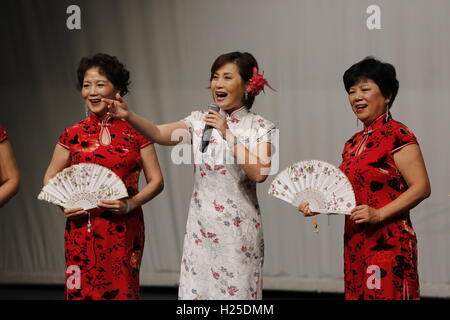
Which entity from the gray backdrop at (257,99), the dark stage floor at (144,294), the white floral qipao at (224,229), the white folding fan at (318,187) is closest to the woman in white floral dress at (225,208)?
the white floral qipao at (224,229)

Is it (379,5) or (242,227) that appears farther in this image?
(379,5)

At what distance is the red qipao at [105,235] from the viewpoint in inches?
130

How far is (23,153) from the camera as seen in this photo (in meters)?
5.81

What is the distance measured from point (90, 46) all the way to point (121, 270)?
2.79 meters

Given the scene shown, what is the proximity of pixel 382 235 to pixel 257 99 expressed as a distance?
2.43 metres

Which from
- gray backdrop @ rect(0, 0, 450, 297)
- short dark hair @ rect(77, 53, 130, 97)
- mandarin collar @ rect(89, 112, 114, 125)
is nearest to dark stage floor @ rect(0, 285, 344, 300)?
gray backdrop @ rect(0, 0, 450, 297)

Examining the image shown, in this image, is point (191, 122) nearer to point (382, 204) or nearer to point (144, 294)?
point (382, 204)

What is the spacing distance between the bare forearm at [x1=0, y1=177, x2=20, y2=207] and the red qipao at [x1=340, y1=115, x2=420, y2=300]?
1589 millimetres

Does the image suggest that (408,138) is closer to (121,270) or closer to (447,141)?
(121,270)

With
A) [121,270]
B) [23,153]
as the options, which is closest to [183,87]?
[23,153]

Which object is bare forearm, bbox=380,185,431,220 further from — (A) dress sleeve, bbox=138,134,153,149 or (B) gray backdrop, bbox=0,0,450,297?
(B) gray backdrop, bbox=0,0,450,297

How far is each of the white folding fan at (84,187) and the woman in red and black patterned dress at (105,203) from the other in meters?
0.04

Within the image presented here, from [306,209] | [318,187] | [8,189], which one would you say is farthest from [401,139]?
[8,189]

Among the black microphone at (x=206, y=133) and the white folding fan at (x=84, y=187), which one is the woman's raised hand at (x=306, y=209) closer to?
the black microphone at (x=206, y=133)
